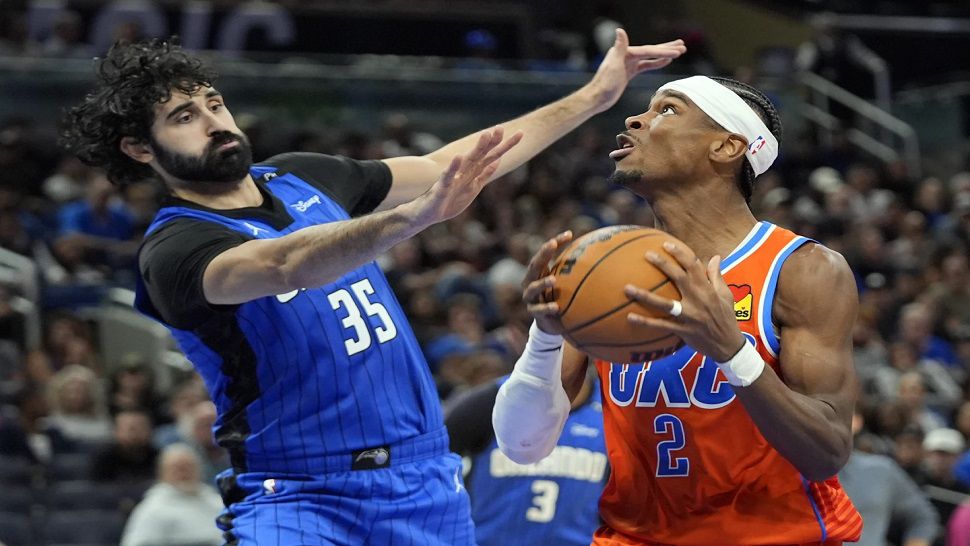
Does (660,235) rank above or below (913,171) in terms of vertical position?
above

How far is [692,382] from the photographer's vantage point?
4.21 m

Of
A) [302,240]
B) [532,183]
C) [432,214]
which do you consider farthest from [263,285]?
[532,183]

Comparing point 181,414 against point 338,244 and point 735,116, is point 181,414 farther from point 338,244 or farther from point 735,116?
point 735,116

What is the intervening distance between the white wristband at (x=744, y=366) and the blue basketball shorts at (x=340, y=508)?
1.48m

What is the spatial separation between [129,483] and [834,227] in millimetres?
9002

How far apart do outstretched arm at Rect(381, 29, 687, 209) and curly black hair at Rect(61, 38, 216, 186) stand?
36.6 inches

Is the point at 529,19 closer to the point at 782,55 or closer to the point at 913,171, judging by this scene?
the point at 782,55

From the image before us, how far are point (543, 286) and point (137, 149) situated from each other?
81.4 inches

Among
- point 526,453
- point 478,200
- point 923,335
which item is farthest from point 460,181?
point 478,200

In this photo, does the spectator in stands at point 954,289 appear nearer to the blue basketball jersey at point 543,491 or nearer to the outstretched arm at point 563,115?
the blue basketball jersey at point 543,491

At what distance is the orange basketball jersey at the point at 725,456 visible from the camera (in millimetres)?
4184

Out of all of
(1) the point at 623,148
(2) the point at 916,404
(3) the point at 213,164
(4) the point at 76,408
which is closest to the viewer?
(1) the point at 623,148

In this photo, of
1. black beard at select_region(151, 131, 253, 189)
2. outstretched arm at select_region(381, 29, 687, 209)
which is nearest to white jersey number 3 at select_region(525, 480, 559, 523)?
outstretched arm at select_region(381, 29, 687, 209)

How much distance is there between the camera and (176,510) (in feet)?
31.2
